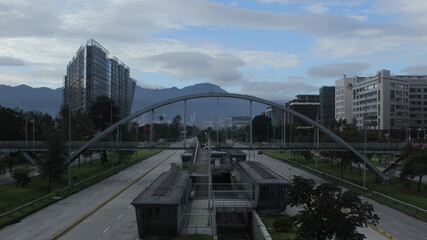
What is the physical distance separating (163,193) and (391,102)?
10718 centimetres

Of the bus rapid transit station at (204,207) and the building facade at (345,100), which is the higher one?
the building facade at (345,100)

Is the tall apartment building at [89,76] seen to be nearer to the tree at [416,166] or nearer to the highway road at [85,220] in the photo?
the highway road at [85,220]

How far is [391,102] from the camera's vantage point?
4796 inches

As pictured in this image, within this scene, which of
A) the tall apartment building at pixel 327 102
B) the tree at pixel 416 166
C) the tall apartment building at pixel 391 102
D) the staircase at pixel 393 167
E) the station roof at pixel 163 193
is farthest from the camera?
the tall apartment building at pixel 327 102

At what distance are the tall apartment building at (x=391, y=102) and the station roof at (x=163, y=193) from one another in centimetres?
8468

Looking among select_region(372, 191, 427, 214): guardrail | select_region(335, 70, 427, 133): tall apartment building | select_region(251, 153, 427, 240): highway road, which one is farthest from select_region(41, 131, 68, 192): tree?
select_region(335, 70, 427, 133): tall apartment building

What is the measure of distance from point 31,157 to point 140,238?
43.9m

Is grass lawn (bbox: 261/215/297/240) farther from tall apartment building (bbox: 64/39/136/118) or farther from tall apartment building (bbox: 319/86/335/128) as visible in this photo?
tall apartment building (bbox: 319/86/335/128)

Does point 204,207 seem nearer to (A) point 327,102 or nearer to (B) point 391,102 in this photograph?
(B) point 391,102

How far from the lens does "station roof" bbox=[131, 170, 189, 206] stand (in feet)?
95.1

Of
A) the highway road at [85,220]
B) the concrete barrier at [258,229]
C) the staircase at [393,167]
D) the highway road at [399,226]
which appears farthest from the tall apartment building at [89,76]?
the highway road at [399,226]

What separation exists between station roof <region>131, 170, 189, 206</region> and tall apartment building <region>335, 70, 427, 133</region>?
84680 mm

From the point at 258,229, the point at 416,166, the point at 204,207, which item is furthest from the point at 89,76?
the point at 258,229

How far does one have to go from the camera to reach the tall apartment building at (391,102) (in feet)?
397
